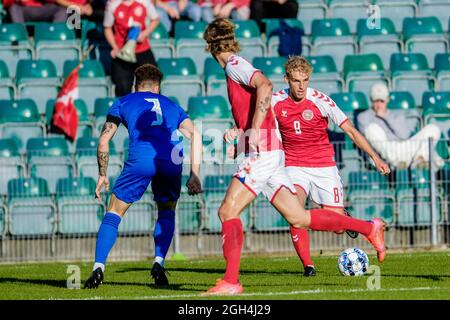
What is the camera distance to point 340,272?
12680 mm

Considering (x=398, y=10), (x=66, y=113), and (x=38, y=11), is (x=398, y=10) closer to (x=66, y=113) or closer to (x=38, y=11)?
(x=38, y=11)

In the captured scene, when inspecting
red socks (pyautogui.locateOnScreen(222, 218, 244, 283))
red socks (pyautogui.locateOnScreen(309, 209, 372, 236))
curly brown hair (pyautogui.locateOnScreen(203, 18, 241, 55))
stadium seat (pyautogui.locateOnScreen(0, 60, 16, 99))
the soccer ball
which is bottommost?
the soccer ball

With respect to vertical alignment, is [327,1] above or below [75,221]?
above

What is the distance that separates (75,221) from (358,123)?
4.39 metres

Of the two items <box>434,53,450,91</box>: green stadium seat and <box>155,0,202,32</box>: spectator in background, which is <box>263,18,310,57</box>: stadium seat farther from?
<box>434,53,450,91</box>: green stadium seat

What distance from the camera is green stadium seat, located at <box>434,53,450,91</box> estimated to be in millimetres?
19922

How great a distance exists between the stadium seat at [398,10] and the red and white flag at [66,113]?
19.8 ft

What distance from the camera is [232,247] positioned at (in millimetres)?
10195

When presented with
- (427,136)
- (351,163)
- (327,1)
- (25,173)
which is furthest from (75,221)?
(327,1)

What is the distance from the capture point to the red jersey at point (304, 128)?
42.0 feet

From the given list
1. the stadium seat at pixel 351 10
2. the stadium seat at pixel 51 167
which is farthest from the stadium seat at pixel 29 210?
the stadium seat at pixel 351 10

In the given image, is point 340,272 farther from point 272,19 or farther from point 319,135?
point 272,19

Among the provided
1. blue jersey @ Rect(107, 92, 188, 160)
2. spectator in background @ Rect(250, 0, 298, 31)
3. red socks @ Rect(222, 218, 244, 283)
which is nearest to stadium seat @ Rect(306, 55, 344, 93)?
spectator in background @ Rect(250, 0, 298, 31)

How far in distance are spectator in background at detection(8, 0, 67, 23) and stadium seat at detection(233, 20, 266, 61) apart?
3109mm
